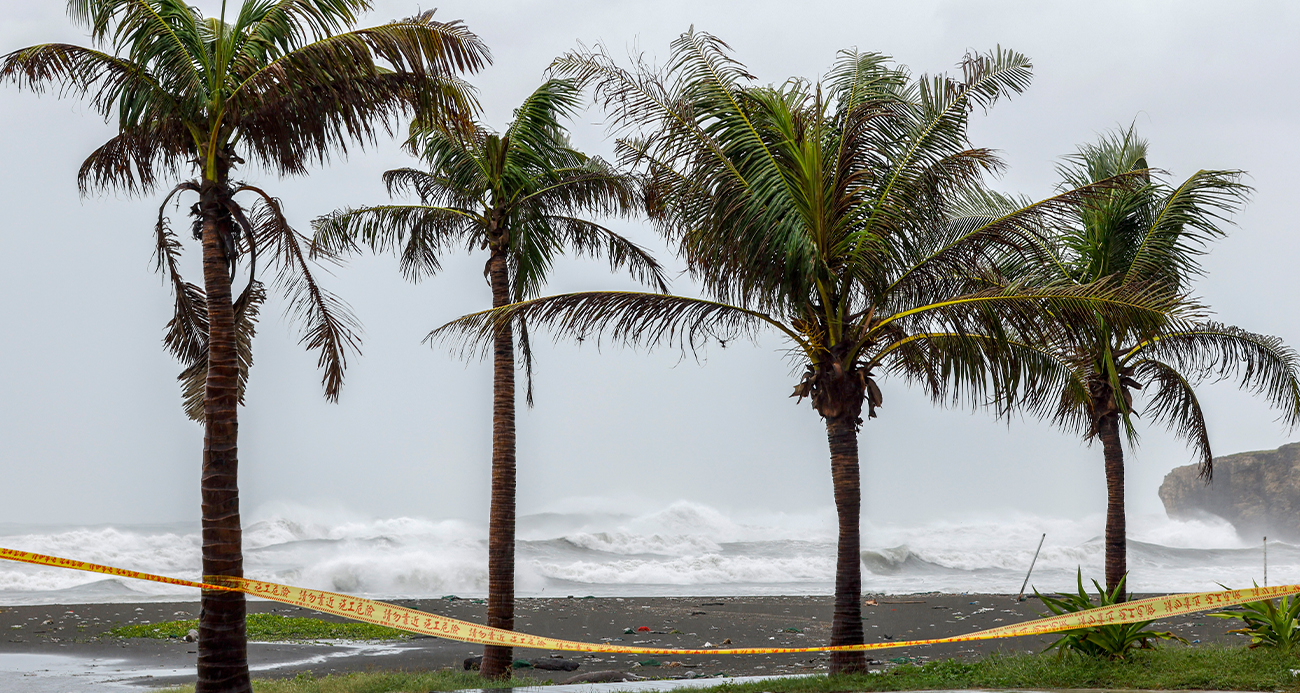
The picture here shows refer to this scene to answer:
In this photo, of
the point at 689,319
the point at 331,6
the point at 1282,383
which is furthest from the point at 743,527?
the point at 331,6

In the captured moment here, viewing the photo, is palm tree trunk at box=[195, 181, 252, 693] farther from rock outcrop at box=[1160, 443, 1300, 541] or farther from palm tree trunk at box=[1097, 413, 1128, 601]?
rock outcrop at box=[1160, 443, 1300, 541]

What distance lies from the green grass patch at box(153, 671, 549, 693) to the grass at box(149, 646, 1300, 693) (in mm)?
3609

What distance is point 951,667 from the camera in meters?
9.52

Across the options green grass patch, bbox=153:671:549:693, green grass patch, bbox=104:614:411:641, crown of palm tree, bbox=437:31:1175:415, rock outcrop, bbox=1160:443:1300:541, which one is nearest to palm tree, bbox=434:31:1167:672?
crown of palm tree, bbox=437:31:1175:415

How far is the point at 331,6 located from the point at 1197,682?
969cm

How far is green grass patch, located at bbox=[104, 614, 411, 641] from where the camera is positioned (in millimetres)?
18125

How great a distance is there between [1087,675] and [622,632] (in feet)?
41.8

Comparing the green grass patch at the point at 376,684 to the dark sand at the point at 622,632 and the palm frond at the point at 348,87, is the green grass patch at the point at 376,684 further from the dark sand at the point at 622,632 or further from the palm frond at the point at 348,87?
the palm frond at the point at 348,87

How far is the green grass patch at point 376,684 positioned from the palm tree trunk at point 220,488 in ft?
5.63

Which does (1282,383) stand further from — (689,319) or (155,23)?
(155,23)

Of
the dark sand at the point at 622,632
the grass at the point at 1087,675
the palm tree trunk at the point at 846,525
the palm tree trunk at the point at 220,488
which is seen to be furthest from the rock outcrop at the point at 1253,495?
the palm tree trunk at the point at 220,488

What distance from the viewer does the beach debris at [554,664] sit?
14100 mm

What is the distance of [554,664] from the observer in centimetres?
1416

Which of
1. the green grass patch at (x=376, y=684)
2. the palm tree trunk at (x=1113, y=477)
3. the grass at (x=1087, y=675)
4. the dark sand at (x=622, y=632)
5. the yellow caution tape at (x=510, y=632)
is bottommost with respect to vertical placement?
the dark sand at (x=622, y=632)
